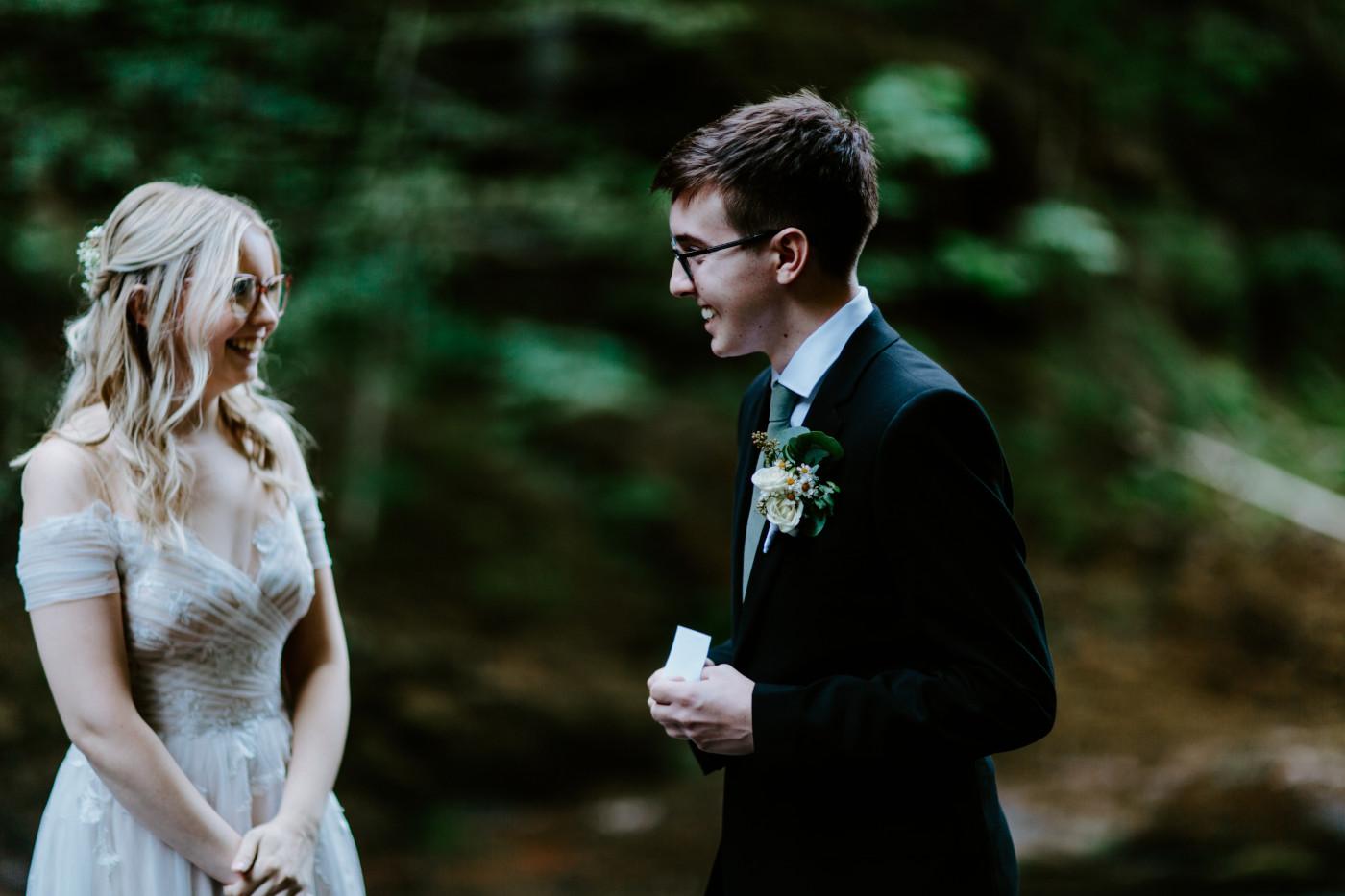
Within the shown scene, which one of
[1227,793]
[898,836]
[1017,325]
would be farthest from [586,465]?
[898,836]

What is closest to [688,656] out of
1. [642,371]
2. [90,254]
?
[90,254]

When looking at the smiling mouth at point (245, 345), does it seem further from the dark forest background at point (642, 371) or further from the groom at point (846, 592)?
the dark forest background at point (642, 371)

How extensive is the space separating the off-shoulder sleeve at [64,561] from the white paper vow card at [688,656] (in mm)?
1054

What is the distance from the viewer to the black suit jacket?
161 cm

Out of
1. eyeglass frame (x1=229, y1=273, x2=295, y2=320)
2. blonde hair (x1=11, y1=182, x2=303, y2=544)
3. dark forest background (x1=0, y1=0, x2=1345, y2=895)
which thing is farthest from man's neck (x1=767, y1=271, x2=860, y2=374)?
dark forest background (x1=0, y1=0, x2=1345, y2=895)

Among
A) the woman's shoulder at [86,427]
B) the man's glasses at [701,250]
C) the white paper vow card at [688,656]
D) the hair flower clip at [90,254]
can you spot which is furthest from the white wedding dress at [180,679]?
the man's glasses at [701,250]

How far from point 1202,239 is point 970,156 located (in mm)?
4842

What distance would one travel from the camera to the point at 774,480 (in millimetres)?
1735

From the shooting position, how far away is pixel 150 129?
15.8 ft

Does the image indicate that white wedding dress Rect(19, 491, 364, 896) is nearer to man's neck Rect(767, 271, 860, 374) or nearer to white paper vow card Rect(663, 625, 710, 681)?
white paper vow card Rect(663, 625, 710, 681)

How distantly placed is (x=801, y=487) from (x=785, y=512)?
5cm

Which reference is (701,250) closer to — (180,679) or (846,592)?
(846,592)

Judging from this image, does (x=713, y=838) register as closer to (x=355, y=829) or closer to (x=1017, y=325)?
(x=355, y=829)

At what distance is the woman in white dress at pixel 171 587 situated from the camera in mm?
1929
